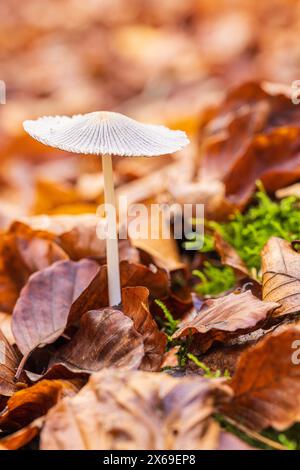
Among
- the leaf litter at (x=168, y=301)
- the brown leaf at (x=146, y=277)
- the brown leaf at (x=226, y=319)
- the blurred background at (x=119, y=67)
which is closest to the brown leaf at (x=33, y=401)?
the leaf litter at (x=168, y=301)

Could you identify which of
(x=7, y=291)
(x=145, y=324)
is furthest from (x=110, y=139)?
(x=7, y=291)

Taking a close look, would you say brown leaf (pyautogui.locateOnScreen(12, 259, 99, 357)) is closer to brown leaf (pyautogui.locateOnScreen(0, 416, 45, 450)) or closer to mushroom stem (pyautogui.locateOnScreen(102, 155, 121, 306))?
mushroom stem (pyautogui.locateOnScreen(102, 155, 121, 306))

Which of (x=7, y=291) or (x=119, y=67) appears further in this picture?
(x=119, y=67)

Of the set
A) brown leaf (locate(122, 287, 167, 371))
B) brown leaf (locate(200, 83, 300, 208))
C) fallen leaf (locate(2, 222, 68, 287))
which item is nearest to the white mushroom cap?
brown leaf (locate(122, 287, 167, 371))

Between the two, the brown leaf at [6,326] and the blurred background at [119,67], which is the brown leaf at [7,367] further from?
the blurred background at [119,67]

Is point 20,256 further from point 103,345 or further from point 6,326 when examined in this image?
point 103,345
